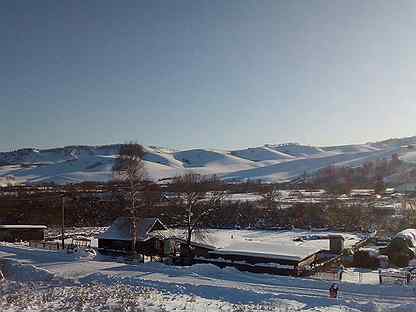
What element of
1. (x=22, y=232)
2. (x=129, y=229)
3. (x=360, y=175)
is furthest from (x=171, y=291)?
(x=360, y=175)

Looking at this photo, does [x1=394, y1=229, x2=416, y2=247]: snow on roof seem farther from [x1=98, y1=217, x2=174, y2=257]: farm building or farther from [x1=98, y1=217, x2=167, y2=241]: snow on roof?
[x1=98, y1=217, x2=167, y2=241]: snow on roof

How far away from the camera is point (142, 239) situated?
102 feet

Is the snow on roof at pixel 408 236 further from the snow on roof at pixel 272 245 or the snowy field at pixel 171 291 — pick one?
the snowy field at pixel 171 291

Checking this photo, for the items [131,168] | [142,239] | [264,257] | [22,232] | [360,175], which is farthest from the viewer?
[360,175]

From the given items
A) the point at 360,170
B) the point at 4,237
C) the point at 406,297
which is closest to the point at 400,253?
the point at 406,297

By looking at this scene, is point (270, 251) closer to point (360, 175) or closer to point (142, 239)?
point (142, 239)

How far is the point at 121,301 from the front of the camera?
41.8ft

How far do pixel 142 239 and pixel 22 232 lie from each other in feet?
50.6

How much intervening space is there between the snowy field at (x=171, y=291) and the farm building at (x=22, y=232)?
16635mm

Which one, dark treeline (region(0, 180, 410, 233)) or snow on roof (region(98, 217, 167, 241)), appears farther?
dark treeline (region(0, 180, 410, 233))

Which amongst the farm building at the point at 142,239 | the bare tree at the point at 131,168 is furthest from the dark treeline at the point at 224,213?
the bare tree at the point at 131,168

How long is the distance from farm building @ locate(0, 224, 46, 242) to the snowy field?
16635 millimetres

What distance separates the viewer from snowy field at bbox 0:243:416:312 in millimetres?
12984

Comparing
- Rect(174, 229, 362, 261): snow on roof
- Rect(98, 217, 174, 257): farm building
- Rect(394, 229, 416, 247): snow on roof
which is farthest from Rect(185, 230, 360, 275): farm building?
Rect(394, 229, 416, 247): snow on roof
